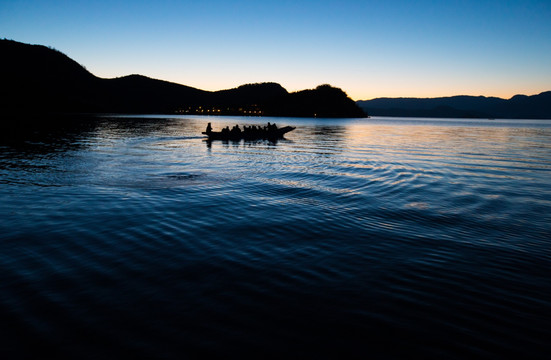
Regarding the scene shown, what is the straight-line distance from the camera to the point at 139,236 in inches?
319

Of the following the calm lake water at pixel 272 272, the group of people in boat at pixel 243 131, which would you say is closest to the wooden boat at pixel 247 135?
the group of people in boat at pixel 243 131

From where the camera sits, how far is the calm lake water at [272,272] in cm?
428

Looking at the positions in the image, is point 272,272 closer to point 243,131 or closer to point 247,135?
point 247,135

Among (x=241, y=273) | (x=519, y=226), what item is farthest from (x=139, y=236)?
(x=519, y=226)

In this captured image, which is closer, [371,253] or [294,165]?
[371,253]

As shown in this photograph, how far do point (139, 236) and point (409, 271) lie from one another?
23.5 feet

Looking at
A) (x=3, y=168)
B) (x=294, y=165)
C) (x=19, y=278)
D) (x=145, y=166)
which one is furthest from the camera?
(x=294, y=165)

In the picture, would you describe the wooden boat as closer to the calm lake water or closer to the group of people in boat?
the group of people in boat

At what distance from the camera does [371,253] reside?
7262 mm

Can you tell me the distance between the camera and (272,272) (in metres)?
6.26

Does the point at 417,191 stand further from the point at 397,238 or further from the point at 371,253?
the point at 371,253

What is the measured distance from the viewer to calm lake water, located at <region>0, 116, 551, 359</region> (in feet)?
14.0

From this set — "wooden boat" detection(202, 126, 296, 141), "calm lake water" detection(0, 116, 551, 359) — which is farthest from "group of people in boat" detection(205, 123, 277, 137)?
"calm lake water" detection(0, 116, 551, 359)

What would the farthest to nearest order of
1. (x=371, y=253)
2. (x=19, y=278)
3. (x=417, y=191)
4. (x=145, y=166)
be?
(x=145, y=166) → (x=417, y=191) → (x=371, y=253) → (x=19, y=278)
